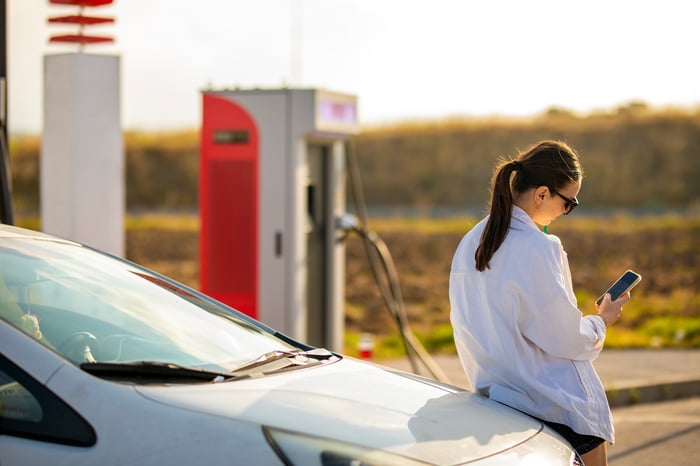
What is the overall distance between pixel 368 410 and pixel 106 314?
103 centimetres

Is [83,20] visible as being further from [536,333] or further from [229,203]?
[536,333]

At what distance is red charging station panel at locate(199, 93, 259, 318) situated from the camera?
28.3 ft

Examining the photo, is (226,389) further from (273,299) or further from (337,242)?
(337,242)

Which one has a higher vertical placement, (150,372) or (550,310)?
(550,310)

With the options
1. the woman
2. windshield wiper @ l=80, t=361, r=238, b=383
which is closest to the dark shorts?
the woman

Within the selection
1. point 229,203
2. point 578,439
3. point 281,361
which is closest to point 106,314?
point 281,361

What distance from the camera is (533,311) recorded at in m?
4.13

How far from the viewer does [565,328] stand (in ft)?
13.5

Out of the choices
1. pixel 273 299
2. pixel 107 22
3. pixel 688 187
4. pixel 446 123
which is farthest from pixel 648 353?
pixel 446 123

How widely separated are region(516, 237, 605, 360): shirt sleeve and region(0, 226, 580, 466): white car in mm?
296

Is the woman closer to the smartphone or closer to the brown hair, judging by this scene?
the brown hair

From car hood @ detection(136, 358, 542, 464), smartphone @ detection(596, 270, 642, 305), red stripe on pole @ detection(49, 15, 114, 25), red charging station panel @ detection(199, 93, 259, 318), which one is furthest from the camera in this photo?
red charging station panel @ detection(199, 93, 259, 318)

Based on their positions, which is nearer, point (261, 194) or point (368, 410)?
point (368, 410)

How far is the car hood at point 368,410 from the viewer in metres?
3.31
